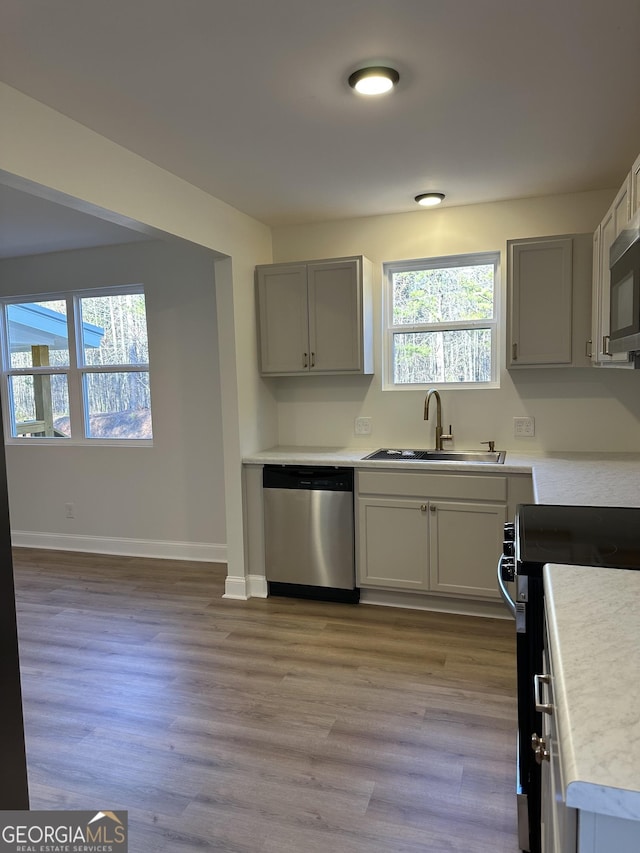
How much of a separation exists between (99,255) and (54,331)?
2.75 ft

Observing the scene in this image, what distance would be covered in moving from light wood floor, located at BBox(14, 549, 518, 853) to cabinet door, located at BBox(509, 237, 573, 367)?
1622 mm

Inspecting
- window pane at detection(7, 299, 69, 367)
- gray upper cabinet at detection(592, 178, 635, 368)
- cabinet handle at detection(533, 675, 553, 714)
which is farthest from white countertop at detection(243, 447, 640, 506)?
window pane at detection(7, 299, 69, 367)

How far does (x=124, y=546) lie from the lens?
16.2 feet

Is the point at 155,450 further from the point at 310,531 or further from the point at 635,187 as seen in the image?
the point at 635,187

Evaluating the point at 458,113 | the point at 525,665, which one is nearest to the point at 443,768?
the point at 525,665

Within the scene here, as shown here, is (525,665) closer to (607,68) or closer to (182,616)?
(607,68)

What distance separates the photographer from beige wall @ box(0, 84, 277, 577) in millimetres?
2191

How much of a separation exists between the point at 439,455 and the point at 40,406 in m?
3.55

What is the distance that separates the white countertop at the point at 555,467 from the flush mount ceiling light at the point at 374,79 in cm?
166

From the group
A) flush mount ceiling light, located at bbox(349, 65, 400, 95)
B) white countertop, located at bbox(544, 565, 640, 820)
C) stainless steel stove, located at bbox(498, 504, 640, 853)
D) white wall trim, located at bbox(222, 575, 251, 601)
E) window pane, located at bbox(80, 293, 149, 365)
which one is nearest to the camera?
white countertop, located at bbox(544, 565, 640, 820)

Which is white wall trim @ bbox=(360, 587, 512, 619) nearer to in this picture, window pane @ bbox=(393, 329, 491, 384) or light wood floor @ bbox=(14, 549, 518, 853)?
light wood floor @ bbox=(14, 549, 518, 853)

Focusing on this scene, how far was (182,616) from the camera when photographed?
3639mm

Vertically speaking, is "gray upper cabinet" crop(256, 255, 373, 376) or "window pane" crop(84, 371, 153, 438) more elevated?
"gray upper cabinet" crop(256, 255, 373, 376)

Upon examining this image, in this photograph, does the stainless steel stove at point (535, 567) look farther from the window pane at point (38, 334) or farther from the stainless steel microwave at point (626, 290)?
the window pane at point (38, 334)
